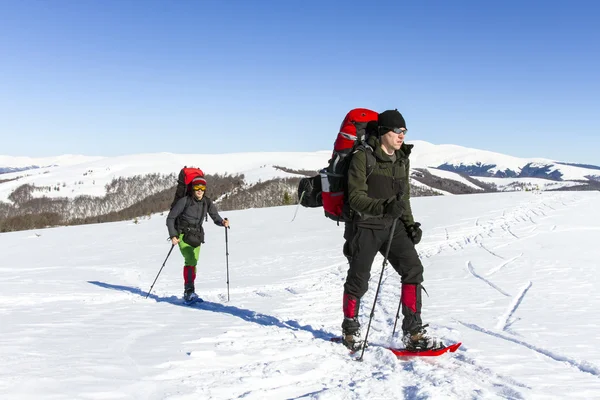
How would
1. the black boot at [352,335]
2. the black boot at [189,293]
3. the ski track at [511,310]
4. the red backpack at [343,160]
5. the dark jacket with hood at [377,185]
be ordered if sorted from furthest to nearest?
1. the black boot at [189,293]
2. the ski track at [511,310]
3. the black boot at [352,335]
4. the red backpack at [343,160]
5. the dark jacket with hood at [377,185]

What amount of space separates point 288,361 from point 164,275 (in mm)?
8804

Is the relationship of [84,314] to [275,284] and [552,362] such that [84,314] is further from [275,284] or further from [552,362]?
[552,362]

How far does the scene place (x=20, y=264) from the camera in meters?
15.6

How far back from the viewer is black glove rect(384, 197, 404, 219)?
4.42 meters

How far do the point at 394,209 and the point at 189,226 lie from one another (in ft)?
15.7

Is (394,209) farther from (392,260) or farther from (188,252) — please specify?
(188,252)

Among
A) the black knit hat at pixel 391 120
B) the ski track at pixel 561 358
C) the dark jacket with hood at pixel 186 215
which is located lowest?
the ski track at pixel 561 358

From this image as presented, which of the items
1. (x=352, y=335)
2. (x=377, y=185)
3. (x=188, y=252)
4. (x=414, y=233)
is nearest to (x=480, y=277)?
(x=414, y=233)

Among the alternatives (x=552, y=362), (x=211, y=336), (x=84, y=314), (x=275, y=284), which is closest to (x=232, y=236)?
(x=275, y=284)

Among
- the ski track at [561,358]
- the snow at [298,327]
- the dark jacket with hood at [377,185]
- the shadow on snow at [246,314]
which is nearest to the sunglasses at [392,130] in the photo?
the dark jacket with hood at [377,185]

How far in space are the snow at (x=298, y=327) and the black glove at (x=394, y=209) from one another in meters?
1.34

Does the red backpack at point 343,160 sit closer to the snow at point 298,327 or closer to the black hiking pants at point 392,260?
the black hiking pants at point 392,260

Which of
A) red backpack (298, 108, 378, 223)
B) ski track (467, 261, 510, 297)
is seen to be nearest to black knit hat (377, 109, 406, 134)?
red backpack (298, 108, 378, 223)

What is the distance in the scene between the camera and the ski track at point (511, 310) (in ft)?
18.3
